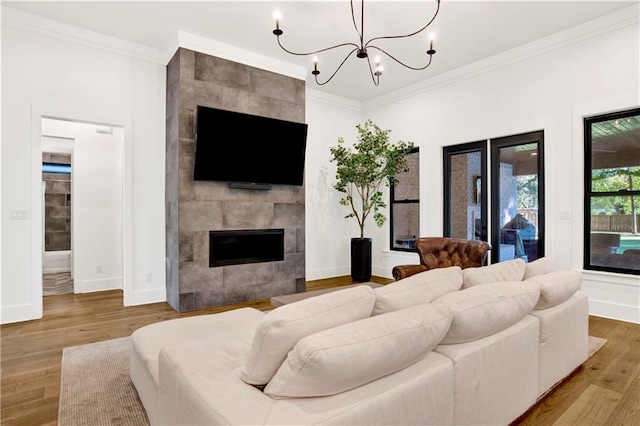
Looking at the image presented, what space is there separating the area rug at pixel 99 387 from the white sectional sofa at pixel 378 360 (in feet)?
0.61

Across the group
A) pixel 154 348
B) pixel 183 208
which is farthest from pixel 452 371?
pixel 183 208

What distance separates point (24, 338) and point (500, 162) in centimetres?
543

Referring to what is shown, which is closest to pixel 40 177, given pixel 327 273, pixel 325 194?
pixel 325 194

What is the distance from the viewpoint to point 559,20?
370 centimetres

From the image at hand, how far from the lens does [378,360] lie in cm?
110

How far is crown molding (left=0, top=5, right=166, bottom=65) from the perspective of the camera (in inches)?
140

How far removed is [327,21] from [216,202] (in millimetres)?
2363

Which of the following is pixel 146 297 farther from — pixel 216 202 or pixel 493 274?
pixel 493 274

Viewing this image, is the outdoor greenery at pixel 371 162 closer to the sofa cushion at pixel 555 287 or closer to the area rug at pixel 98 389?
the sofa cushion at pixel 555 287

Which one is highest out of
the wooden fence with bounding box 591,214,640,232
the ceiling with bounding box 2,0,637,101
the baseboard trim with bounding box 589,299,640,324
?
the ceiling with bounding box 2,0,637,101

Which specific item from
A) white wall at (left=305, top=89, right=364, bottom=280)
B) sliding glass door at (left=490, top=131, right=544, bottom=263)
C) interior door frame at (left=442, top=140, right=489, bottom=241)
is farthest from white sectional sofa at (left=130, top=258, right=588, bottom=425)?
white wall at (left=305, top=89, right=364, bottom=280)

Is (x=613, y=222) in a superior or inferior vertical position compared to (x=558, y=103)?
inferior

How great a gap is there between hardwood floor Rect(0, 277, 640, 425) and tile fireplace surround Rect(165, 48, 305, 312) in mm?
313

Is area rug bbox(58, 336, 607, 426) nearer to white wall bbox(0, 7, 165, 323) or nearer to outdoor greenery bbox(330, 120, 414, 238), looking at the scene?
white wall bbox(0, 7, 165, 323)
